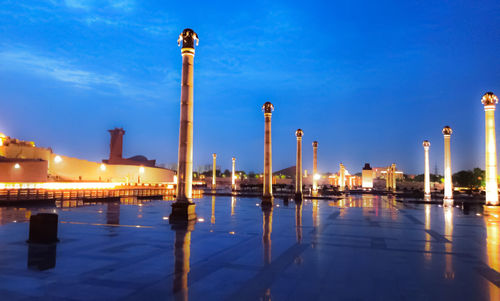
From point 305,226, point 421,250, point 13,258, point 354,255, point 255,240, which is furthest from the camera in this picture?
point 305,226

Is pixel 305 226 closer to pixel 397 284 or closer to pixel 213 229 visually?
pixel 213 229

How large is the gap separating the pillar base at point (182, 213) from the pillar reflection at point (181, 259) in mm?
1671

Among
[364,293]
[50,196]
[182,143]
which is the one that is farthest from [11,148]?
[364,293]

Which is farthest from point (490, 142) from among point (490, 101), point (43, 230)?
point (43, 230)

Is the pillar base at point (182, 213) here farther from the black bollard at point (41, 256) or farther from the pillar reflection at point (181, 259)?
the black bollard at point (41, 256)

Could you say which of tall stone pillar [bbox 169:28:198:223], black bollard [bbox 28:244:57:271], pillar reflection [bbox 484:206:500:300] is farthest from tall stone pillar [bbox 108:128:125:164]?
pillar reflection [bbox 484:206:500:300]

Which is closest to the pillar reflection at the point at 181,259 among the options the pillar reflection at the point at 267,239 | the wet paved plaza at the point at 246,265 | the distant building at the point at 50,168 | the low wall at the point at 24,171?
the wet paved plaza at the point at 246,265

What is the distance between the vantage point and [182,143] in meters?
17.0

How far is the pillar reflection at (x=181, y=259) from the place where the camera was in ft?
19.2

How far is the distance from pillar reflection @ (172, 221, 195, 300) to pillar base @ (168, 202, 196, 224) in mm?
Result: 1671

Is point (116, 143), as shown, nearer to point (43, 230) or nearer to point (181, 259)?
point (43, 230)

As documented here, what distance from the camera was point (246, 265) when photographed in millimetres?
7730

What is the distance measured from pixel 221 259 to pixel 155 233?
4.82 meters

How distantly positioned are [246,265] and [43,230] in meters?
6.37
